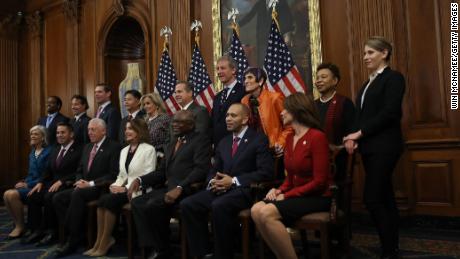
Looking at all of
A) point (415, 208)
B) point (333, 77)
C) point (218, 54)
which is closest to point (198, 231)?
point (333, 77)

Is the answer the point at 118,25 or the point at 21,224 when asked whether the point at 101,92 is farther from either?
the point at 118,25

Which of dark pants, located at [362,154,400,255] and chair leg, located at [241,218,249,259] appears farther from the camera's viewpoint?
chair leg, located at [241,218,249,259]

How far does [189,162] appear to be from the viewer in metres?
3.98

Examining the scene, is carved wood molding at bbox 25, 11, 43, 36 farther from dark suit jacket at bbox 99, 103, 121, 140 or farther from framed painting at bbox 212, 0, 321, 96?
dark suit jacket at bbox 99, 103, 121, 140

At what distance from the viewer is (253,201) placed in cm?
344

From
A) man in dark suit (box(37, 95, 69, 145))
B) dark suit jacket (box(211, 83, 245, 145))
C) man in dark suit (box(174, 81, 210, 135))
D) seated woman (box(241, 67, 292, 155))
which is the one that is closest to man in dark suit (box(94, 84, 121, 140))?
man in dark suit (box(37, 95, 69, 145))

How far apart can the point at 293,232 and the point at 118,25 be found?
5.50m

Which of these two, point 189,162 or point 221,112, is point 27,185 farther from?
point 221,112

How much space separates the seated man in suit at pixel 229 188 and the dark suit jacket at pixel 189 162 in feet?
0.69

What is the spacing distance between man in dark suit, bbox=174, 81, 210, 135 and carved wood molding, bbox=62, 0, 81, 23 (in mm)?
5064

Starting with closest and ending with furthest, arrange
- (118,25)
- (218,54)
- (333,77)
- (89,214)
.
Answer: (333,77) → (89,214) → (218,54) → (118,25)

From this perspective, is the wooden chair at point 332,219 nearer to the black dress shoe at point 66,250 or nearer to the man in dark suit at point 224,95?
the man in dark suit at point 224,95

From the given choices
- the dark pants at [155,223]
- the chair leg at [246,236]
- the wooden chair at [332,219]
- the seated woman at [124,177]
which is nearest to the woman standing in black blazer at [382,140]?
the wooden chair at [332,219]

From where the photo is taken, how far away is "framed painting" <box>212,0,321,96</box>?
5.54m
